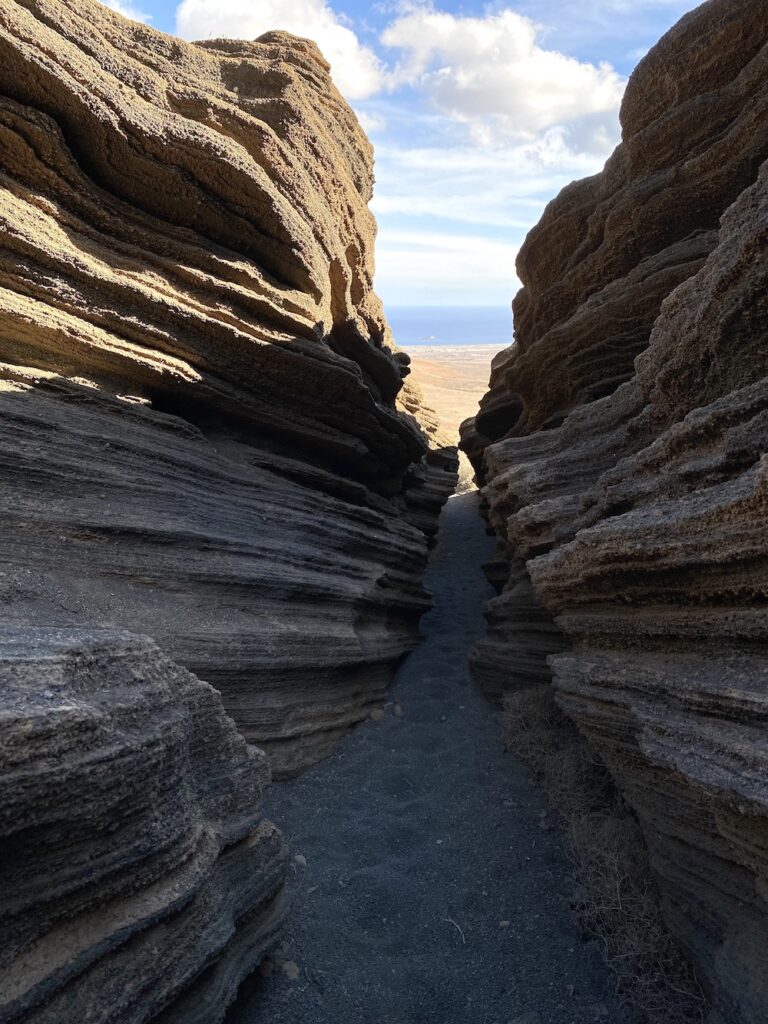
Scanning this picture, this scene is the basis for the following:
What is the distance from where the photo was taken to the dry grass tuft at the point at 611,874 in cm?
418

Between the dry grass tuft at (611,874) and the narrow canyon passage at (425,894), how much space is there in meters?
0.16

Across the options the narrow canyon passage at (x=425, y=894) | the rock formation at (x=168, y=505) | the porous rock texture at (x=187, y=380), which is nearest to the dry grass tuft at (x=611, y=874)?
the narrow canyon passage at (x=425, y=894)

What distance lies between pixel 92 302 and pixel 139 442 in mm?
1736

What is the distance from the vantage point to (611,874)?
5.03 m

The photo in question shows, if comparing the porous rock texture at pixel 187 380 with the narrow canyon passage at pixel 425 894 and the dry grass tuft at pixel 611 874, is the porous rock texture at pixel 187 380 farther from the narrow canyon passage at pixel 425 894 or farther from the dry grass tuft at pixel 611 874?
the dry grass tuft at pixel 611 874

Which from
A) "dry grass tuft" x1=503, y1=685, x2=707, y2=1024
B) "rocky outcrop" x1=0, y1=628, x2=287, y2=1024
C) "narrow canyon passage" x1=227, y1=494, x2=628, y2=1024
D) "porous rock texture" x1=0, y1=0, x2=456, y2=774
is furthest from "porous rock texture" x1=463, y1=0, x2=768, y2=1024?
"rocky outcrop" x1=0, y1=628, x2=287, y2=1024

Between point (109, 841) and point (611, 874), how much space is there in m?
3.98

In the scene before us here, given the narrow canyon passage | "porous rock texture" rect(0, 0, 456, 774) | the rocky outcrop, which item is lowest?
the narrow canyon passage

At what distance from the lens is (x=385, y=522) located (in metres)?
10.7

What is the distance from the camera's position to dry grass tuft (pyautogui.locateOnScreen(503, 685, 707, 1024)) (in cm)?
418

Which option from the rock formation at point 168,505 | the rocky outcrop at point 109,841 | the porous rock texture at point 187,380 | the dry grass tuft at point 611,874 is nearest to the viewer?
the rocky outcrop at point 109,841

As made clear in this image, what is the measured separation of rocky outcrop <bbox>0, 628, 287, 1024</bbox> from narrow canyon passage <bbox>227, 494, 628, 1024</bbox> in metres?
0.83

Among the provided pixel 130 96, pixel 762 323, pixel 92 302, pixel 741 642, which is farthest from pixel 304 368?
pixel 741 642

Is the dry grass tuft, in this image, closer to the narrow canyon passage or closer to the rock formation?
the narrow canyon passage
